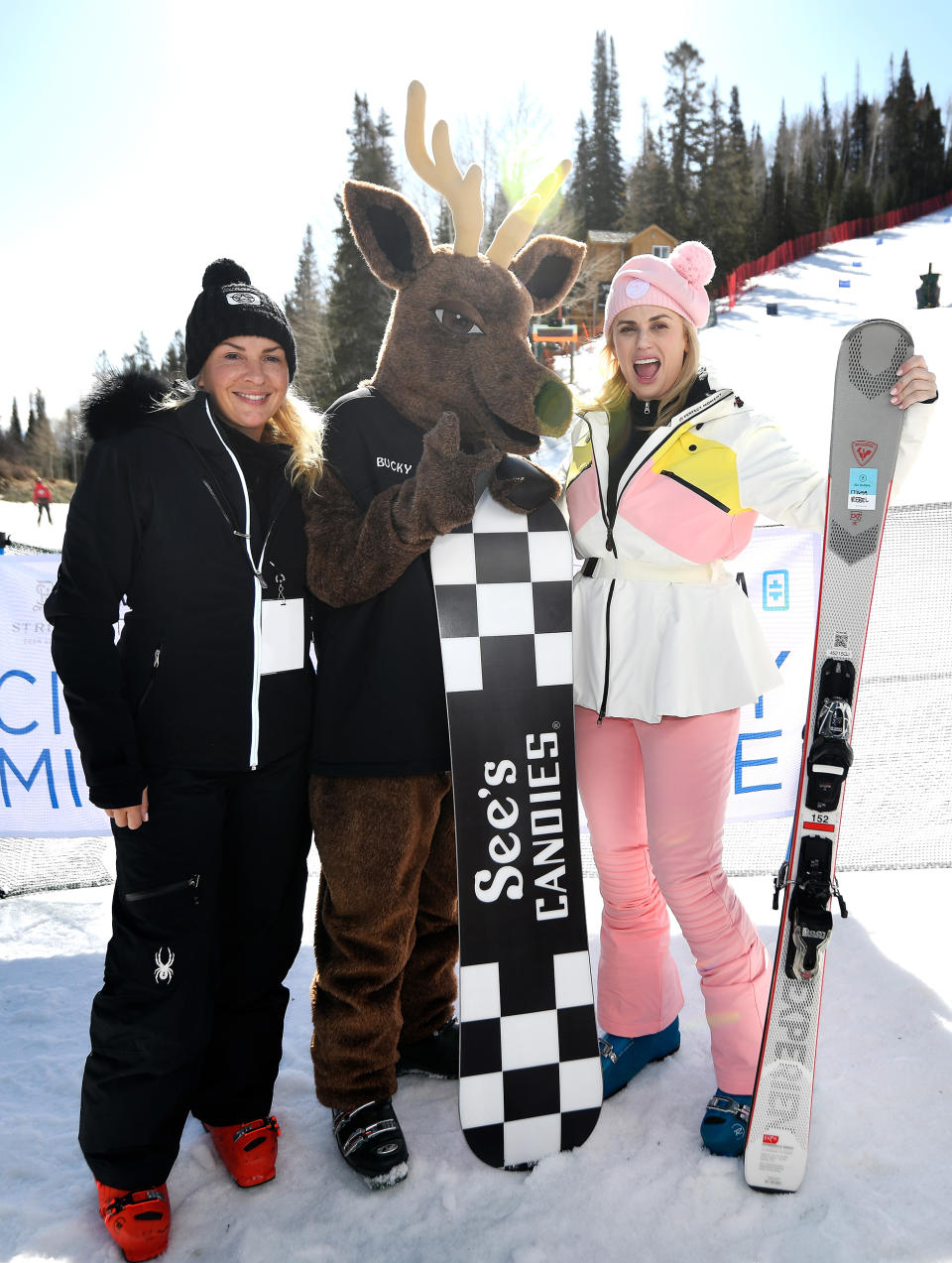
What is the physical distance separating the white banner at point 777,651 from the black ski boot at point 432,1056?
124 centimetres

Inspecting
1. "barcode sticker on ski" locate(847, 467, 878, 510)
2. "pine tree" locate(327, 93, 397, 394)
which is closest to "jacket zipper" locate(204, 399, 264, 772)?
"barcode sticker on ski" locate(847, 467, 878, 510)

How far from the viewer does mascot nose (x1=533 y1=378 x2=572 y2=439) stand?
174cm

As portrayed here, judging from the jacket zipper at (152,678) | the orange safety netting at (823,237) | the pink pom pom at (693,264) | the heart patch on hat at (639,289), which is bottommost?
the jacket zipper at (152,678)

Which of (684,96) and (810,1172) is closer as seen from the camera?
(810,1172)

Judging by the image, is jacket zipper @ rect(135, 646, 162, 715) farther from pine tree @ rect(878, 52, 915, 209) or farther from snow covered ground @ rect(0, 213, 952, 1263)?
pine tree @ rect(878, 52, 915, 209)

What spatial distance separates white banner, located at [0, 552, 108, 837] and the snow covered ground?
47 cm

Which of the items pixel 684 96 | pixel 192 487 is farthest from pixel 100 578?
pixel 684 96

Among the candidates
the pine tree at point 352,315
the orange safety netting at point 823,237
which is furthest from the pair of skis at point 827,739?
the orange safety netting at point 823,237

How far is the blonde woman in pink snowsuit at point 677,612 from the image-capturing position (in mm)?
1773

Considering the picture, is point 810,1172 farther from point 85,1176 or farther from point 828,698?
point 85,1176

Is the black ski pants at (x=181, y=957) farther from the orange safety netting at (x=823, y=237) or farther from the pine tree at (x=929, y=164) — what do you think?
the pine tree at (x=929, y=164)

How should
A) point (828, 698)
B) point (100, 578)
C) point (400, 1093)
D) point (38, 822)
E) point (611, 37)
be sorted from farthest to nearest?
point (611, 37) → point (38, 822) → point (400, 1093) → point (828, 698) → point (100, 578)

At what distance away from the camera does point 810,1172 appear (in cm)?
170

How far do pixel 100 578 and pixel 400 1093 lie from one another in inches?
55.4
